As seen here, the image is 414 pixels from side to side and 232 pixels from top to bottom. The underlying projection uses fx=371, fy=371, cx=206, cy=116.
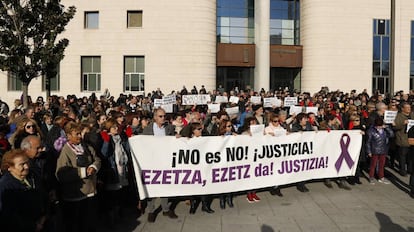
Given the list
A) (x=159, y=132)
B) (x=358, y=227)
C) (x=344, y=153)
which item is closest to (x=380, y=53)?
(x=344, y=153)

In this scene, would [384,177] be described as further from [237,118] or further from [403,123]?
[237,118]

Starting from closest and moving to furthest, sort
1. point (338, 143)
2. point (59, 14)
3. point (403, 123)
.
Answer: point (338, 143) < point (403, 123) < point (59, 14)

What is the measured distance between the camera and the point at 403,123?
1029 centimetres

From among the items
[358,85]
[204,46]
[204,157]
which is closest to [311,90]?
[358,85]

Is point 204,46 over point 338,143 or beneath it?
over

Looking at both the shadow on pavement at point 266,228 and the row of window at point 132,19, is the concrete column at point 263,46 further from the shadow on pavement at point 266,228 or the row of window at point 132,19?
the shadow on pavement at point 266,228

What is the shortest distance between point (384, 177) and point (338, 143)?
248 centimetres

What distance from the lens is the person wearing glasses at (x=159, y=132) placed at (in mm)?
6930

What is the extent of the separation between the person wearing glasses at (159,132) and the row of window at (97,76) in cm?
2095

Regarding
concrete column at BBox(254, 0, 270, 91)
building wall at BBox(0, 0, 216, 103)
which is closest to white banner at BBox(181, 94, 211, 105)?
building wall at BBox(0, 0, 216, 103)

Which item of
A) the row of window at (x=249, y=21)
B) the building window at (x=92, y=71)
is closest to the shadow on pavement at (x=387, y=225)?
the building window at (x=92, y=71)

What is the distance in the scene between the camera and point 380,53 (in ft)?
103

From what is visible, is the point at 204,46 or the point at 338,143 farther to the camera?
the point at 204,46

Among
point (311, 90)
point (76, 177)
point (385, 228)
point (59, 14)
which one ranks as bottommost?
point (385, 228)
